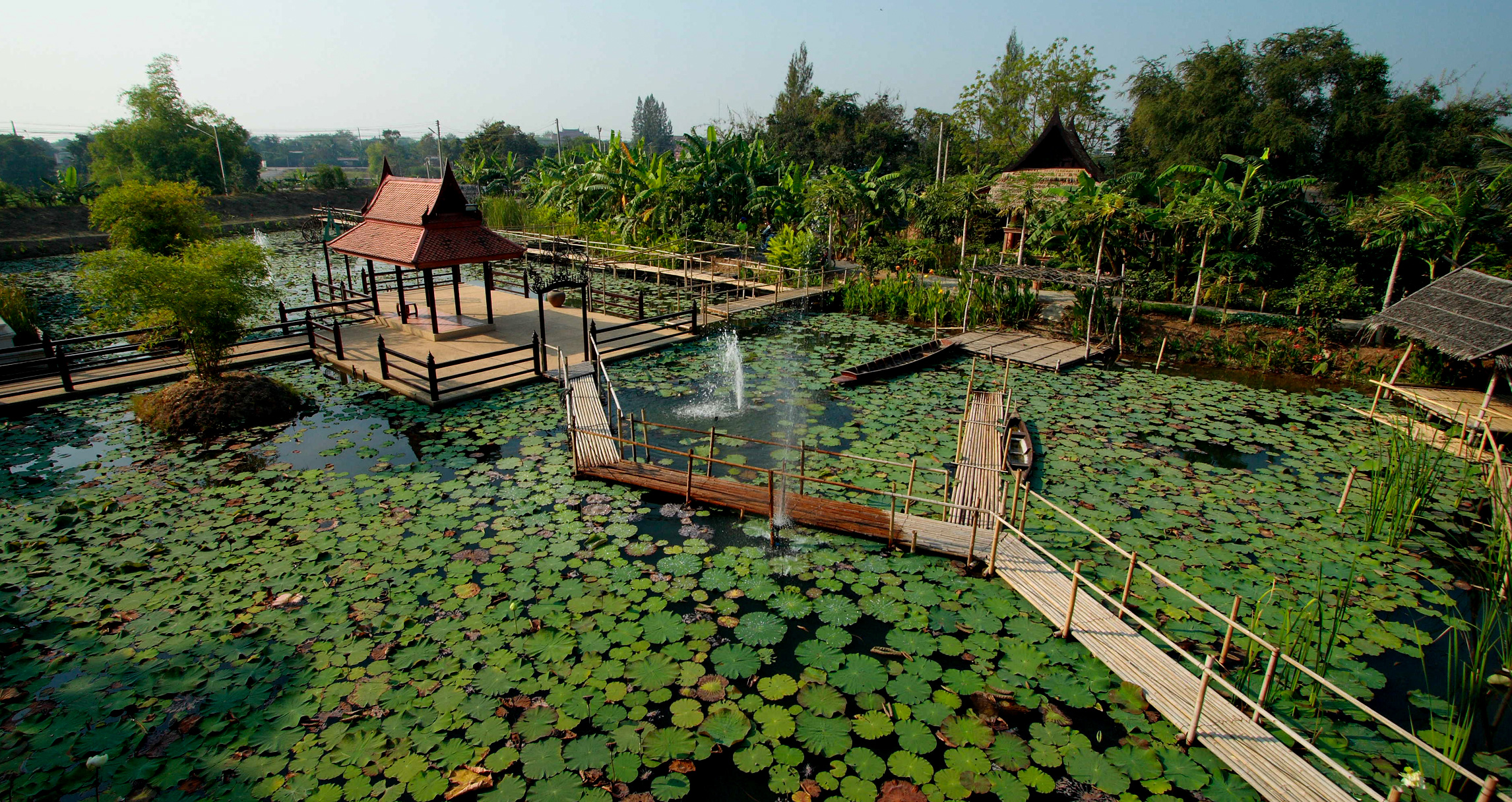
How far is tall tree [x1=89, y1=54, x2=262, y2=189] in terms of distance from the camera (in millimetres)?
41625

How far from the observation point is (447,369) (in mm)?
13664

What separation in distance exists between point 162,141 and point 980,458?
53991mm

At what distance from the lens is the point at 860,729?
5680mm

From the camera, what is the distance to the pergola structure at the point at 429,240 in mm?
14711

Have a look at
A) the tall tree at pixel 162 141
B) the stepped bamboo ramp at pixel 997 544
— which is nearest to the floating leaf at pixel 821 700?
the stepped bamboo ramp at pixel 997 544

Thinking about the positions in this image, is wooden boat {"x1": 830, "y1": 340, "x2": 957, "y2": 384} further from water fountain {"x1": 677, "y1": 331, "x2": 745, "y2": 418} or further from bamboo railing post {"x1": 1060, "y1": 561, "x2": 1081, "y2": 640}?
bamboo railing post {"x1": 1060, "y1": 561, "x2": 1081, "y2": 640}

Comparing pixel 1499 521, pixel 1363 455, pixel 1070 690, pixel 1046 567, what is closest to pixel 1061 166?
pixel 1363 455

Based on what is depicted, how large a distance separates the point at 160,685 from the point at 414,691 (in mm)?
2177

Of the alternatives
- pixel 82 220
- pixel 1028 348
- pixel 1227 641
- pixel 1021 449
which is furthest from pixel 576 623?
pixel 82 220

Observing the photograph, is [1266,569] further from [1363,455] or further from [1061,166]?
[1061,166]

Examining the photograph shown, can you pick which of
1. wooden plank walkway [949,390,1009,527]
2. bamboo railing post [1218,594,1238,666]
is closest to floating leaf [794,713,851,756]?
wooden plank walkway [949,390,1009,527]

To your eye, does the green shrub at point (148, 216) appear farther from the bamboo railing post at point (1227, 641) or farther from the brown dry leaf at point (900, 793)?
the bamboo railing post at point (1227, 641)

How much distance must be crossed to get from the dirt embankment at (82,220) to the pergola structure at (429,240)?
39.7 feet

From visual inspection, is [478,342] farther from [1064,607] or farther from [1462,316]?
[1462,316]
